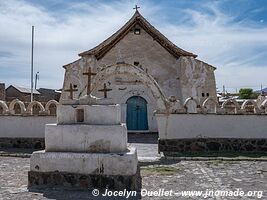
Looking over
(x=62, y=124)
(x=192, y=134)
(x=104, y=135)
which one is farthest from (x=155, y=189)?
(x=192, y=134)

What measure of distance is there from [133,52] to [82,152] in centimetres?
1406

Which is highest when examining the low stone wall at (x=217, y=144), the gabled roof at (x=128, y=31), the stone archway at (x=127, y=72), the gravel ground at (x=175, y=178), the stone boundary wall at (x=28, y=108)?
the gabled roof at (x=128, y=31)

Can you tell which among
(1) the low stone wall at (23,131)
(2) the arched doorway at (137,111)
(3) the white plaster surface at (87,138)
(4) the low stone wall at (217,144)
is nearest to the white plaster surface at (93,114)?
(3) the white plaster surface at (87,138)

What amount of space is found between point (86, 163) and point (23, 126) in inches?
320

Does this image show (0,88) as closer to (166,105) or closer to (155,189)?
(166,105)

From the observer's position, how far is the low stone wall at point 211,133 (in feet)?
43.7

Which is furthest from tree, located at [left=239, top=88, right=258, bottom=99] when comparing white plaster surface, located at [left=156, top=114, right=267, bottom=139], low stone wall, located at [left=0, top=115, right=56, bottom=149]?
low stone wall, located at [left=0, top=115, right=56, bottom=149]

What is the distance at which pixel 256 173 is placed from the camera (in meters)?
9.05

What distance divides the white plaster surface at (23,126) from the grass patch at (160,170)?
19.5ft

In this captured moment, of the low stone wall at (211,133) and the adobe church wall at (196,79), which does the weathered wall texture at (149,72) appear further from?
the low stone wall at (211,133)

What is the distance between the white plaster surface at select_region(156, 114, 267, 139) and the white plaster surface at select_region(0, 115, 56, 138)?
16.2 ft

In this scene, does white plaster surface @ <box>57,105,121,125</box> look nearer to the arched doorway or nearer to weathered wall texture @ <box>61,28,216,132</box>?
weathered wall texture @ <box>61,28,216,132</box>

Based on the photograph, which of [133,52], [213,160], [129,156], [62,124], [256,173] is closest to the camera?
[129,156]

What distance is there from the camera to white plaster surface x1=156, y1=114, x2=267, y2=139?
13.3m
